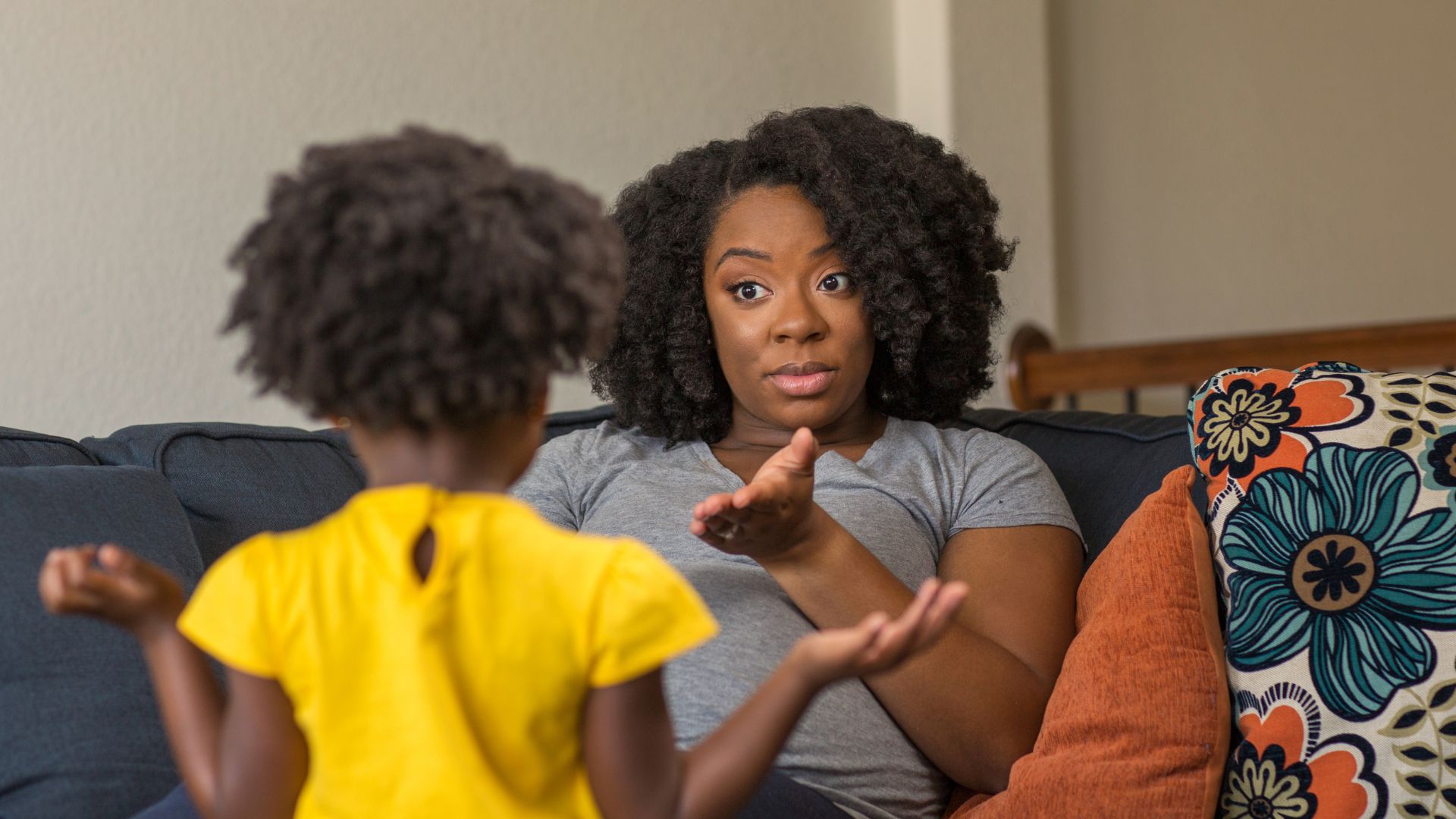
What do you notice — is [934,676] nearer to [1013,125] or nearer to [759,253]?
[759,253]

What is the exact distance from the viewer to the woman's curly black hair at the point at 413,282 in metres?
0.64

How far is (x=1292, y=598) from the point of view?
3.75ft

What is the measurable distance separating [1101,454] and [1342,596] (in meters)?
0.52

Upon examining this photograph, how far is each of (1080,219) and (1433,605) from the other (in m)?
1.81

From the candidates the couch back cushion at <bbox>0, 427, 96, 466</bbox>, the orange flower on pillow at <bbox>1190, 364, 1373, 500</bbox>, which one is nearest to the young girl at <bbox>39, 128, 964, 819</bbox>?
the orange flower on pillow at <bbox>1190, 364, 1373, 500</bbox>

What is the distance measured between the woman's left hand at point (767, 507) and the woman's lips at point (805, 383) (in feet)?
1.15

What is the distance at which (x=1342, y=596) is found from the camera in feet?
3.70

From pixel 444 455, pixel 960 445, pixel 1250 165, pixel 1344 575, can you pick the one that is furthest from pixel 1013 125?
pixel 444 455

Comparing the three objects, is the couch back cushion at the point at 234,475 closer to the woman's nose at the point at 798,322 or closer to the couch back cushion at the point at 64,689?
the couch back cushion at the point at 64,689

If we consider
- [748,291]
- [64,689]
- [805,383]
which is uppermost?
[748,291]

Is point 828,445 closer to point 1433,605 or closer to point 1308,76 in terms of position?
point 1433,605

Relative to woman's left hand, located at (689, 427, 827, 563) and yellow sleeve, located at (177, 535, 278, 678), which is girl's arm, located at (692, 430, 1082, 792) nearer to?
woman's left hand, located at (689, 427, 827, 563)

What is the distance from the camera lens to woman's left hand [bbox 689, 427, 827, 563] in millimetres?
950

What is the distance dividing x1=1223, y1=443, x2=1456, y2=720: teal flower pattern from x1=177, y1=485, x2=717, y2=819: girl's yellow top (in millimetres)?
673
